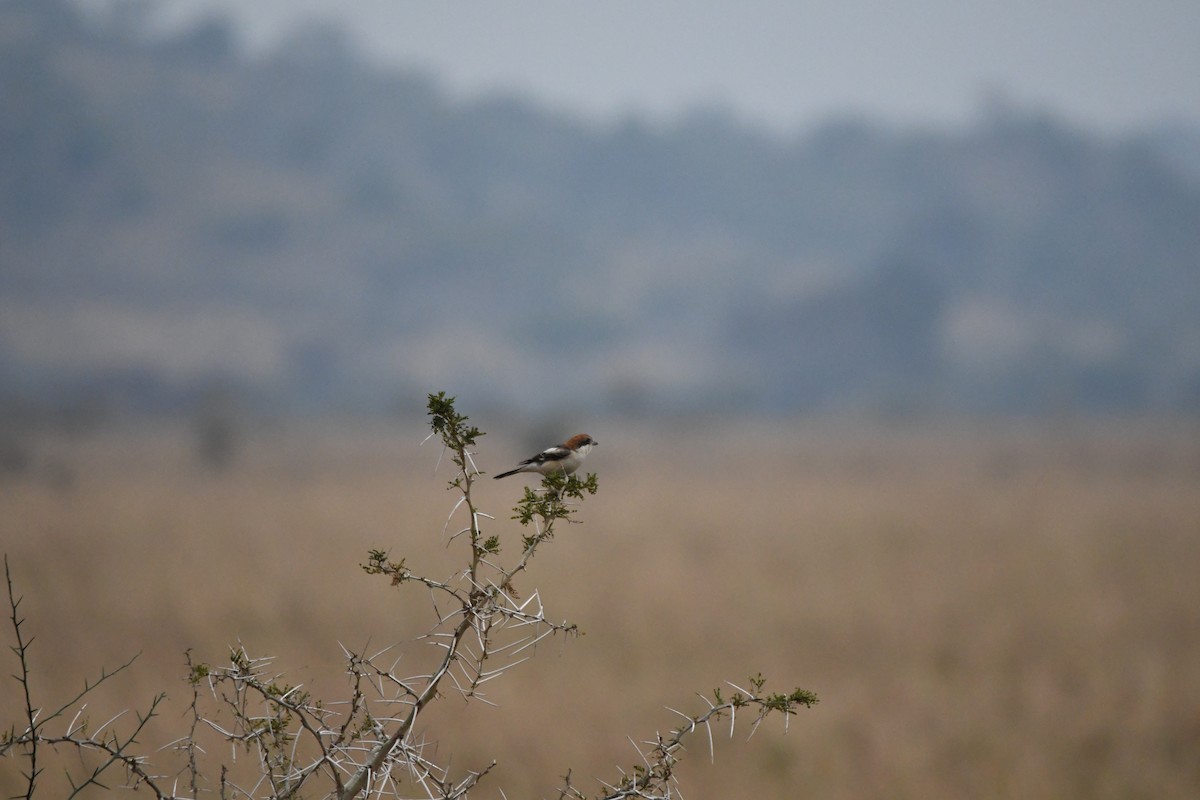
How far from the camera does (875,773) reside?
11008 millimetres

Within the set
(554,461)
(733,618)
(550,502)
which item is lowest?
(550,502)

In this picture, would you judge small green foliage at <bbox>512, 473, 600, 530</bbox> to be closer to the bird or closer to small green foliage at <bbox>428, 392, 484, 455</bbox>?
small green foliage at <bbox>428, 392, 484, 455</bbox>

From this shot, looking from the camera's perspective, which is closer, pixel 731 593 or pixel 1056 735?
pixel 1056 735

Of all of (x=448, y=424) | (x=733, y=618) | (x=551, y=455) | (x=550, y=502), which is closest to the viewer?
(x=448, y=424)

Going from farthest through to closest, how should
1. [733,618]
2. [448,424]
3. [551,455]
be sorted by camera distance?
[733,618] < [551,455] < [448,424]

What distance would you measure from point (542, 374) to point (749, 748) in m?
184

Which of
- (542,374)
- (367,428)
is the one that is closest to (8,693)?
(367,428)

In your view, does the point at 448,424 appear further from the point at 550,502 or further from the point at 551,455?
the point at 551,455

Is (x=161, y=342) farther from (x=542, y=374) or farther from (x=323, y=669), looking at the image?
(x=323, y=669)

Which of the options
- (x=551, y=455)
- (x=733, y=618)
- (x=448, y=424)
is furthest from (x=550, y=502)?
(x=733, y=618)

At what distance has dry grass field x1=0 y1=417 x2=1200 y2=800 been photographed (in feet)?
37.4

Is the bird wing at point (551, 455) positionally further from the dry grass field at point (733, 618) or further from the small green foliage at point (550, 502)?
the small green foliage at point (550, 502)

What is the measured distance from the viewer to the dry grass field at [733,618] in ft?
37.4

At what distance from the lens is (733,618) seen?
18.2 meters
